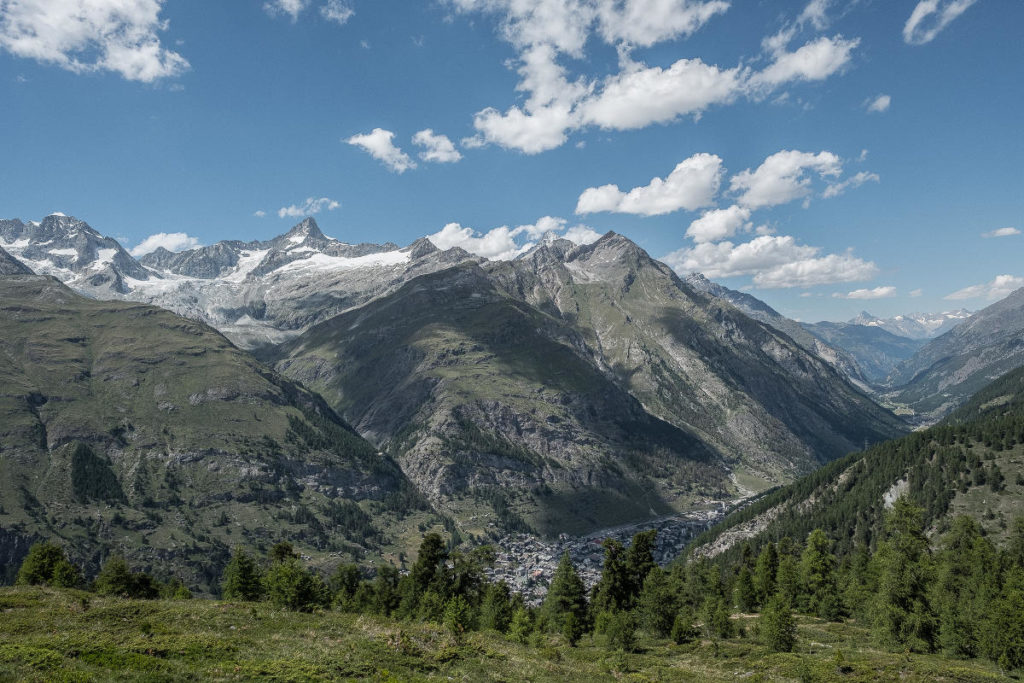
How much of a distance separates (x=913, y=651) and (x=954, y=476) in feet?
456

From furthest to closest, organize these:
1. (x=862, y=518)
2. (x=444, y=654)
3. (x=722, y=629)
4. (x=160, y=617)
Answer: (x=862, y=518) < (x=722, y=629) < (x=160, y=617) < (x=444, y=654)

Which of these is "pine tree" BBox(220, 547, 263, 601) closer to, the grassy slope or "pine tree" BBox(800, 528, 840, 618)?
the grassy slope

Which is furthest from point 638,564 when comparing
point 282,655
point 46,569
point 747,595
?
point 46,569

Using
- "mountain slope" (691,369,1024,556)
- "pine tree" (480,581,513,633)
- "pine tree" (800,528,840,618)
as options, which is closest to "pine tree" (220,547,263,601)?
"pine tree" (480,581,513,633)

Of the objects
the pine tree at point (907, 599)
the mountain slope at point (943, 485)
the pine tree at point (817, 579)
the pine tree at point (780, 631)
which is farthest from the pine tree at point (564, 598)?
the mountain slope at point (943, 485)

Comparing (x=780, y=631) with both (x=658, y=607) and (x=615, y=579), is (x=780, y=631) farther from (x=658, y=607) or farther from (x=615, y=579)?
(x=615, y=579)

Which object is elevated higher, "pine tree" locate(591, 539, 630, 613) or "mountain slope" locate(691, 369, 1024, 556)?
"mountain slope" locate(691, 369, 1024, 556)

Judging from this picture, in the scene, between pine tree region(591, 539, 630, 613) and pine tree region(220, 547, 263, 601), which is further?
pine tree region(220, 547, 263, 601)

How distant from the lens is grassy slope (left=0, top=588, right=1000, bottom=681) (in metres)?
25.1

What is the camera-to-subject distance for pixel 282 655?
29.7m

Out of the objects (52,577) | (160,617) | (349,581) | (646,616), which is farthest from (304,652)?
(52,577)

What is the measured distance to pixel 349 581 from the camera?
350 ft

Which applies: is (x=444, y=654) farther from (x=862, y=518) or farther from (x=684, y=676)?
(x=862, y=518)

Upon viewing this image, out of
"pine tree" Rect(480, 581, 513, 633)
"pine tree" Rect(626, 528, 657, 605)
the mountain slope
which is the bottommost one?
"pine tree" Rect(480, 581, 513, 633)
